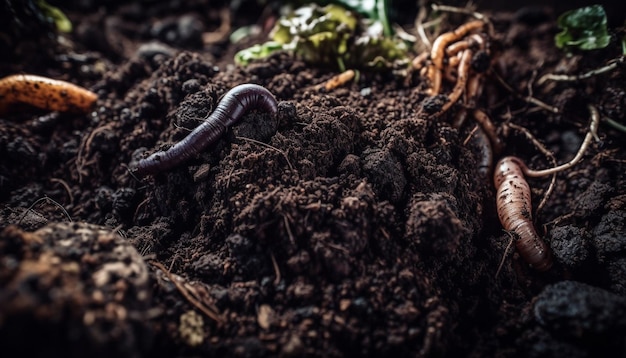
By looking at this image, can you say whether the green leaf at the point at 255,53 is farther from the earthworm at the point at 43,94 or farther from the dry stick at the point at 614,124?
the dry stick at the point at 614,124

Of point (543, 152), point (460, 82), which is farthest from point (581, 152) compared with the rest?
point (460, 82)

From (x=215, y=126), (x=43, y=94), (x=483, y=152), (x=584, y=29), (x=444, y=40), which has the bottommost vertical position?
(x=483, y=152)

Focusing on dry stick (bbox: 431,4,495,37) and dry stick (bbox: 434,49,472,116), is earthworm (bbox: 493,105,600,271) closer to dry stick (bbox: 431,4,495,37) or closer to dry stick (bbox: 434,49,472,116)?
dry stick (bbox: 434,49,472,116)

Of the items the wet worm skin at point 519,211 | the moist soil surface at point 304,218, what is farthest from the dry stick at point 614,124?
the wet worm skin at point 519,211

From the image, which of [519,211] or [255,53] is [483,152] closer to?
[519,211]

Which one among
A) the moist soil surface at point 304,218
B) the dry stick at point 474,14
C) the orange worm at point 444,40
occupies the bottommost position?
the moist soil surface at point 304,218

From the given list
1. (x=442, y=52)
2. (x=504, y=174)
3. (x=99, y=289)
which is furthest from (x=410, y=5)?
(x=99, y=289)

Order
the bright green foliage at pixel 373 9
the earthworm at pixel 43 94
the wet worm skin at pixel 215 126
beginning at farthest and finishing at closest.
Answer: the bright green foliage at pixel 373 9
the earthworm at pixel 43 94
the wet worm skin at pixel 215 126
